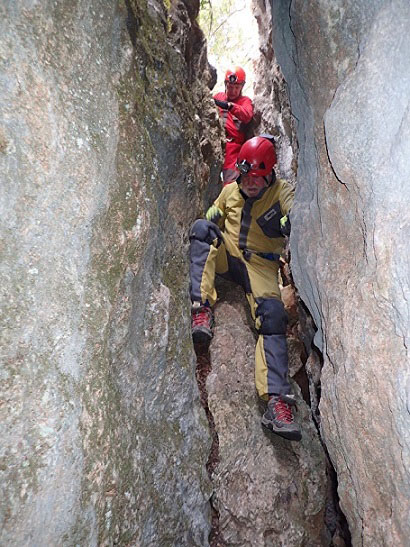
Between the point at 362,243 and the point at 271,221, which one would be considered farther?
the point at 271,221

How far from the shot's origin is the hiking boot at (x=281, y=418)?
4.38m

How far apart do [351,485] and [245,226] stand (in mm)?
3274

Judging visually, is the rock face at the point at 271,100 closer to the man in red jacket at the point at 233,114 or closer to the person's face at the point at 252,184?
the man in red jacket at the point at 233,114

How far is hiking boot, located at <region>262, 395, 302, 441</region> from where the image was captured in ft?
14.4

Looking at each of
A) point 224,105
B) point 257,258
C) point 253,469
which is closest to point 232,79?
point 224,105

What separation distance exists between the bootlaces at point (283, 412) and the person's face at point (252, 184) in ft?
8.74

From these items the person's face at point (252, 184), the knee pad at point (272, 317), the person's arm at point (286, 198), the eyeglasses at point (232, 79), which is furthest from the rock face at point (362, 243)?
the eyeglasses at point (232, 79)

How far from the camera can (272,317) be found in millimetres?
4887

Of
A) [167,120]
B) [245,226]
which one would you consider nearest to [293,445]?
[245,226]

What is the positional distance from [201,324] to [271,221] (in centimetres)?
172

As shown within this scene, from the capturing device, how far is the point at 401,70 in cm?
272

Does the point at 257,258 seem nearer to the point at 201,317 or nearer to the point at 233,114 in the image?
the point at 201,317

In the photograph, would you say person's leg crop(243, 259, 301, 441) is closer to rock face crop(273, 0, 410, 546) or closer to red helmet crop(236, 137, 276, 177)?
rock face crop(273, 0, 410, 546)

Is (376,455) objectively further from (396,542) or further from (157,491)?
(157,491)
